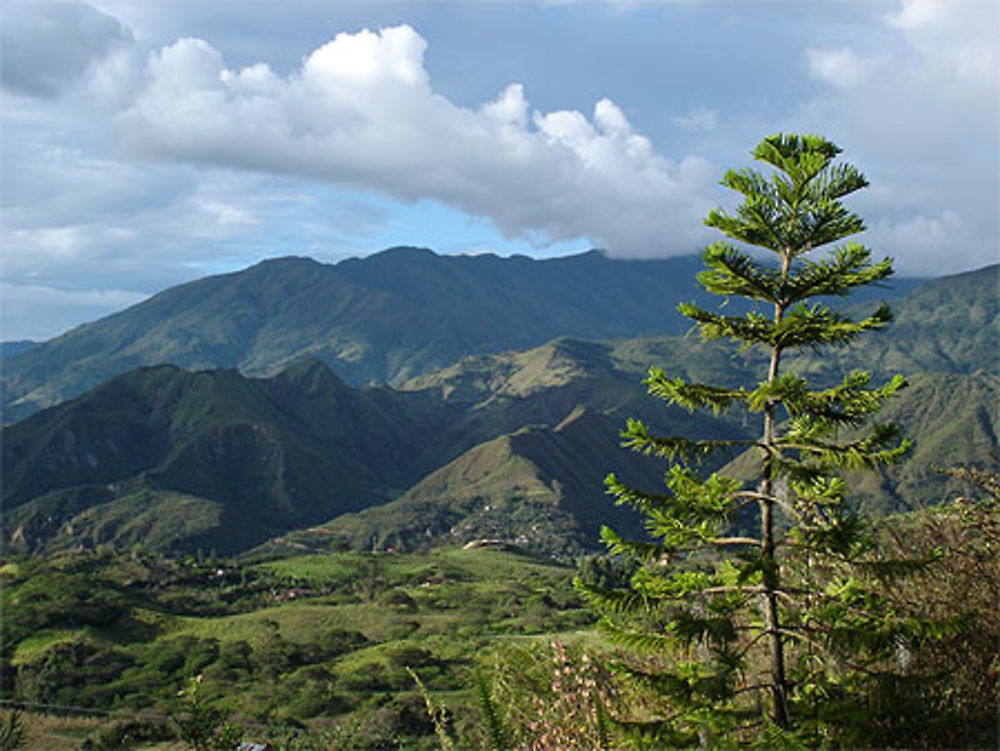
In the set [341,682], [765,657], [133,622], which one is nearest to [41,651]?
[133,622]

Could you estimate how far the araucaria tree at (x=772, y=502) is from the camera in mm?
9695

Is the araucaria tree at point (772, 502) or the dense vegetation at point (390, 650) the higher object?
the araucaria tree at point (772, 502)

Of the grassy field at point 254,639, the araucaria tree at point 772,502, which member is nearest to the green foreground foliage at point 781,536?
the araucaria tree at point 772,502

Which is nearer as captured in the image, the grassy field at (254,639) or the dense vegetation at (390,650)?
the dense vegetation at (390,650)

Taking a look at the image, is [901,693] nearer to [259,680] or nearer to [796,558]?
[796,558]

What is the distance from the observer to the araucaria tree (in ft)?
31.8

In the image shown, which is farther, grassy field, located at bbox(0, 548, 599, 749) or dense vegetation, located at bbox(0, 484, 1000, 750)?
grassy field, located at bbox(0, 548, 599, 749)

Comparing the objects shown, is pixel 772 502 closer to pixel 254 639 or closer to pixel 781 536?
pixel 781 536

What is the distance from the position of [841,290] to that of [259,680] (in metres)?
62.5

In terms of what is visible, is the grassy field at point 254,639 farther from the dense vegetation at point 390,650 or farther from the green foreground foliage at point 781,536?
the green foreground foliage at point 781,536

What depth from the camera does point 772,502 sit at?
10.3 meters

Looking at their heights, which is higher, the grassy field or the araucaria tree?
the araucaria tree

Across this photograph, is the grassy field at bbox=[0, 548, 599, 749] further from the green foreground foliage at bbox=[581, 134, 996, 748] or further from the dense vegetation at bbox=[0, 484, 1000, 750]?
the green foreground foliage at bbox=[581, 134, 996, 748]

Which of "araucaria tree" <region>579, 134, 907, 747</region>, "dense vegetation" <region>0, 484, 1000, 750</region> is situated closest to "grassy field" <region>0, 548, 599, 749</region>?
"dense vegetation" <region>0, 484, 1000, 750</region>
